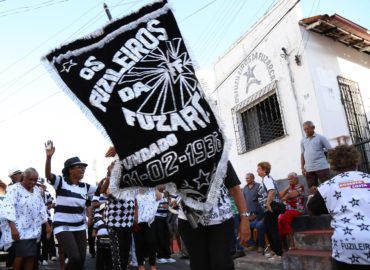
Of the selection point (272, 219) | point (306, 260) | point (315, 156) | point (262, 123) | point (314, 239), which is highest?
point (262, 123)

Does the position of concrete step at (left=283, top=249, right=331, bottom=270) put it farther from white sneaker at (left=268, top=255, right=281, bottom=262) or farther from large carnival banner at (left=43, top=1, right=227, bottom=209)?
large carnival banner at (left=43, top=1, right=227, bottom=209)

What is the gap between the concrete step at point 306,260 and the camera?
18.8 feet

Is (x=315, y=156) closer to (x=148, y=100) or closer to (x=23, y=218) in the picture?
(x=23, y=218)

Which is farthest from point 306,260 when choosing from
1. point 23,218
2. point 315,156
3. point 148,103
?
point 148,103

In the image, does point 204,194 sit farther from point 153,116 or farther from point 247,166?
point 247,166

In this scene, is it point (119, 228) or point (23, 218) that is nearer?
point (23, 218)

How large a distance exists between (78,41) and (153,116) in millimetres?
695

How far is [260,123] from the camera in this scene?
A: 34.3 ft

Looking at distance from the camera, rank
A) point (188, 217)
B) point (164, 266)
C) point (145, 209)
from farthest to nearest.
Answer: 1. point (164, 266)
2. point (145, 209)
3. point (188, 217)

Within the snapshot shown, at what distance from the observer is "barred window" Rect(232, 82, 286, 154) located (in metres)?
9.84

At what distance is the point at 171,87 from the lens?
2.79m

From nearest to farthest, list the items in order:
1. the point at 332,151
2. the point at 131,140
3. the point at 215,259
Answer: the point at 131,140, the point at 215,259, the point at 332,151

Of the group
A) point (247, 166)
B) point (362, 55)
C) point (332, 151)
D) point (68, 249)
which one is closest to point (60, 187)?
point (68, 249)

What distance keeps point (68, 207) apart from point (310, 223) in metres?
3.95
